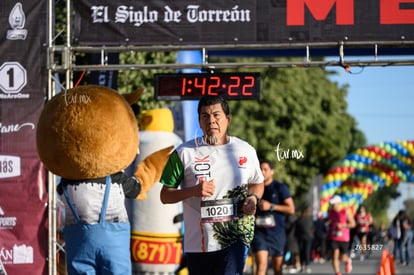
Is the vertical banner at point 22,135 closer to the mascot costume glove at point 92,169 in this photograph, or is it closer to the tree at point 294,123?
the mascot costume glove at point 92,169

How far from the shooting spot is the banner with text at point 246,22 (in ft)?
38.9

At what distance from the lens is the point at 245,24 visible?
11938 millimetres

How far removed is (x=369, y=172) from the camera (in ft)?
95.8

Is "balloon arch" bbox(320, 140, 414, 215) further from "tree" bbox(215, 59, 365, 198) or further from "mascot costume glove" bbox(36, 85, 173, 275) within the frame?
"mascot costume glove" bbox(36, 85, 173, 275)

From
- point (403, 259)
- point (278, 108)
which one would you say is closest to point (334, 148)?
point (278, 108)

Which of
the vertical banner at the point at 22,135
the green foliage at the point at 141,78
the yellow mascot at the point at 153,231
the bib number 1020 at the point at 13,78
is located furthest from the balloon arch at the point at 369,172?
the bib number 1020 at the point at 13,78

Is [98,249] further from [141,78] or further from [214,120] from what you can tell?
[141,78]

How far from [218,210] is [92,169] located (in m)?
1.54

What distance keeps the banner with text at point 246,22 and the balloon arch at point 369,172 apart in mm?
15099

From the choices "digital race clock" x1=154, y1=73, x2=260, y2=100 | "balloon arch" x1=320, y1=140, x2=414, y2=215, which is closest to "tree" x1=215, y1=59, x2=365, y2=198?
"balloon arch" x1=320, y1=140, x2=414, y2=215

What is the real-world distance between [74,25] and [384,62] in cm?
375

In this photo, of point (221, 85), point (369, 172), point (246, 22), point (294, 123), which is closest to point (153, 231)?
point (221, 85)

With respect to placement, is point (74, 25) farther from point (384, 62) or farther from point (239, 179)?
point (239, 179)

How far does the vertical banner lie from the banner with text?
761 millimetres
